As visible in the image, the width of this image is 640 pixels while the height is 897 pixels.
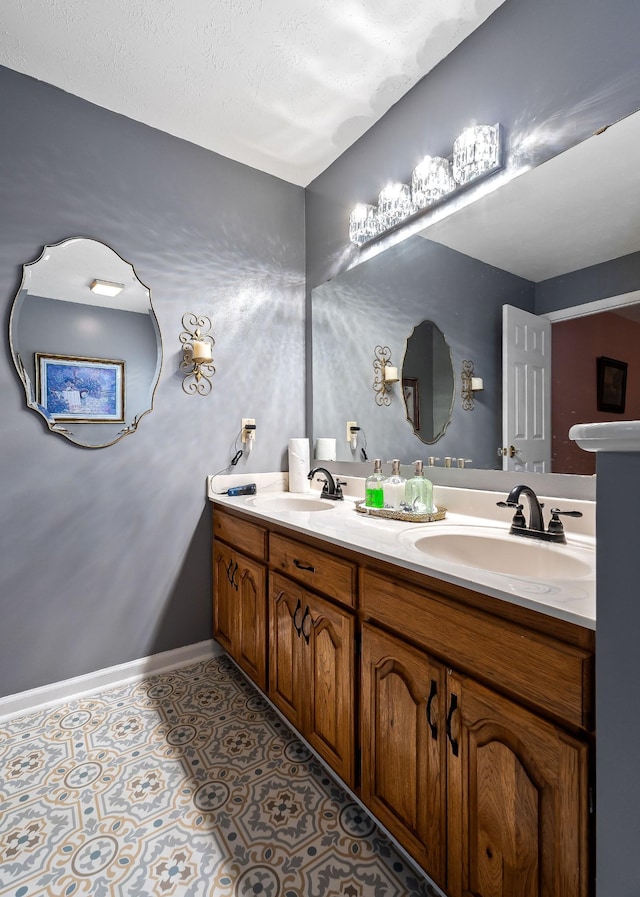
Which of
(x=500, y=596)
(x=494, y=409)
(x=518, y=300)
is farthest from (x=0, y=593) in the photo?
(x=518, y=300)

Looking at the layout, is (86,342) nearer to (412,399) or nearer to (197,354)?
(197,354)

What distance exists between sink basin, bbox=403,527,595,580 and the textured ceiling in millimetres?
1740

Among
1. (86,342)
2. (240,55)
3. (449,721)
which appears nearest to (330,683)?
(449,721)

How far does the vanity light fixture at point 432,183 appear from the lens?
1454mm

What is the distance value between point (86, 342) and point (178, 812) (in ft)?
5.74

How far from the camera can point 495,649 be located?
0.84 metres

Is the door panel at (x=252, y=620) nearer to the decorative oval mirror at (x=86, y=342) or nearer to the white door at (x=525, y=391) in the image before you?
the decorative oval mirror at (x=86, y=342)

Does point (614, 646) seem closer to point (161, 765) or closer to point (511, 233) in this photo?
point (511, 233)

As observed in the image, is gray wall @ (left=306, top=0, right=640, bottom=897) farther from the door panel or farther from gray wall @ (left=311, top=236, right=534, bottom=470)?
the door panel

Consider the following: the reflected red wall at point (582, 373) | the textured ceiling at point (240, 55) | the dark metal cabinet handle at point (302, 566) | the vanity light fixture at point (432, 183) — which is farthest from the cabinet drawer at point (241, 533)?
the textured ceiling at point (240, 55)

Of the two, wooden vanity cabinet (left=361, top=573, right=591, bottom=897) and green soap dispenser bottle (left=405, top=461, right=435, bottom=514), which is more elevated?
green soap dispenser bottle (left=405, top=461, right=435, bottom=514)

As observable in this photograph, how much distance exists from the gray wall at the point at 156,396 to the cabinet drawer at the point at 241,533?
0.42 feet

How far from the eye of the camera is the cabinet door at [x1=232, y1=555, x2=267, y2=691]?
1.70 meters

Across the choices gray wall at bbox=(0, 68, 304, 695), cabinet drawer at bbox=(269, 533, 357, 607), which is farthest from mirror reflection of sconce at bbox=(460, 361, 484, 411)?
gray wall at bbox=(0, 68, 304, 695)
